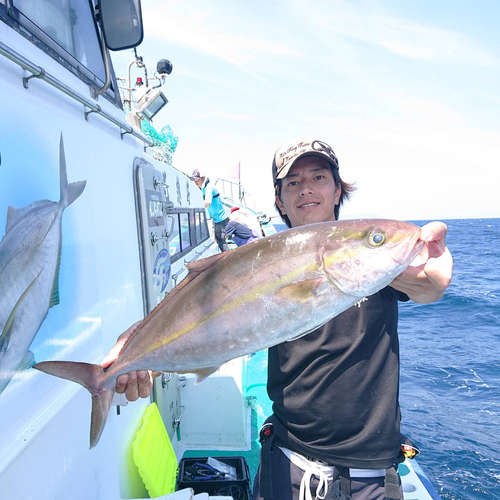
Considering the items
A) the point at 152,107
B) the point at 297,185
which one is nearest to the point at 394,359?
the point at 297,185

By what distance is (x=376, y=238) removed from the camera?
4.85 feet

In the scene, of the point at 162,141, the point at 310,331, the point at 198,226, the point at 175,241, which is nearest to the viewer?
the point at 310,331

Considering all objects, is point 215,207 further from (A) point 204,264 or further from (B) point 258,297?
(B) point 258,297

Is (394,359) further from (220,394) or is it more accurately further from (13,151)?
(220,394)

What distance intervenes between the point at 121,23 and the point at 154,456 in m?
2.77

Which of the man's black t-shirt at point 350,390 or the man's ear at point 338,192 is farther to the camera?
the man's ear at point 338,192

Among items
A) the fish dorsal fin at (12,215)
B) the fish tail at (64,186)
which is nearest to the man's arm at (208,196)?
the fish tail at (64,186)

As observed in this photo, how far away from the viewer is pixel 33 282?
1447 mm

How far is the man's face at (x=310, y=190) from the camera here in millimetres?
2180

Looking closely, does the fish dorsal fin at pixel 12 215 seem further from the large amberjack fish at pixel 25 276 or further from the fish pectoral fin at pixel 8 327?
the fish pectoral fin at pixel 8 327

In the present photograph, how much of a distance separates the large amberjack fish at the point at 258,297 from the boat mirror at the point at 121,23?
145 cm

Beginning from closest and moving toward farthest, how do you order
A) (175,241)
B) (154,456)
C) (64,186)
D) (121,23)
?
(64,186) → (121,23) → (154,456) → (175,241)

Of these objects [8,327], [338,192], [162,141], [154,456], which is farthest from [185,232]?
[8,327]

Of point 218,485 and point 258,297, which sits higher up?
point 258,297
